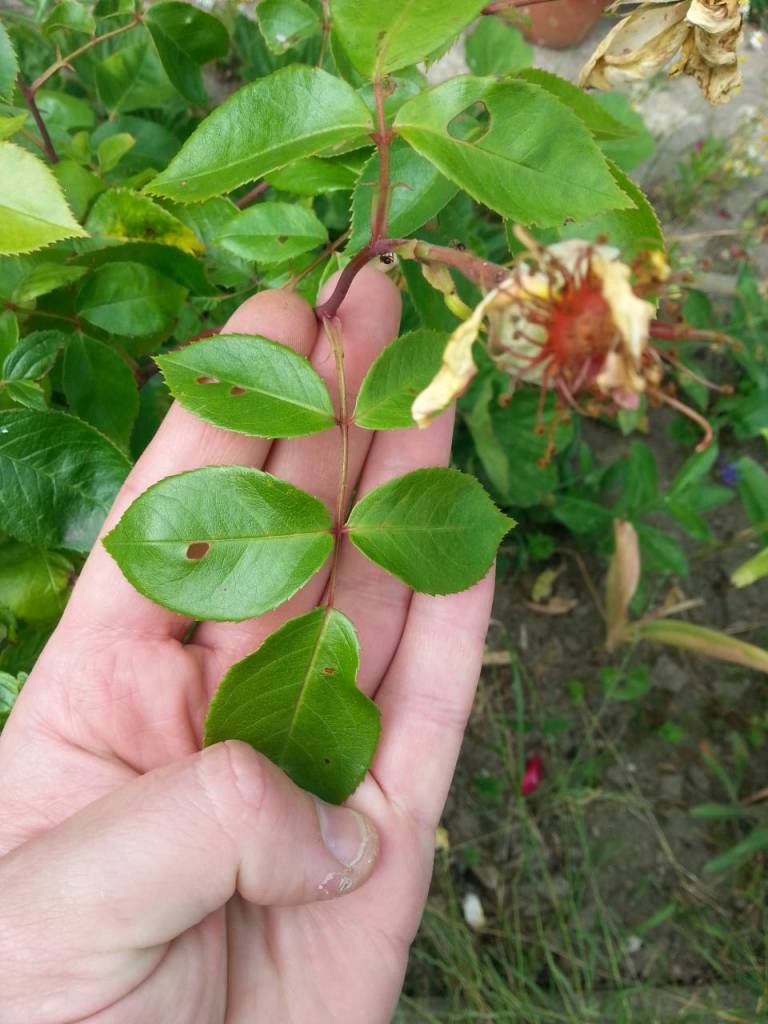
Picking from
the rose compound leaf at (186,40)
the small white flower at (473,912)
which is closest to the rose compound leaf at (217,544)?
the rose compound leaf at (186,40)

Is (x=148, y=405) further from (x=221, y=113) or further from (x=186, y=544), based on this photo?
(x=221, y=113)

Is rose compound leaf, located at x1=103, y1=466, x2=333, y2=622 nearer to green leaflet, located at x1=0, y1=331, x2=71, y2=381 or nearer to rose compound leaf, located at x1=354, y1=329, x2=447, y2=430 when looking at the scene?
rose compound leaf, located at x1=354, y1=329, x2=447, y2=430

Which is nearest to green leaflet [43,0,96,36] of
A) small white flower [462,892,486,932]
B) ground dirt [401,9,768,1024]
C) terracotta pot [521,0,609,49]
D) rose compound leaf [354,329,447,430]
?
rose compound leaf [354,329,447,430]

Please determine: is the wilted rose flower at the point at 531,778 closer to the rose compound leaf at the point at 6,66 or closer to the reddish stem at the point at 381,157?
the reddish stem at the point at 381,157

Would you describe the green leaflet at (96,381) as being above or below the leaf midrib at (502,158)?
below

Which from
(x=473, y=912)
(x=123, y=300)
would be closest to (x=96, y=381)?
(x=123, y=300)

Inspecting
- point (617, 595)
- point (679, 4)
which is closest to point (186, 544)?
point (679, 4)
